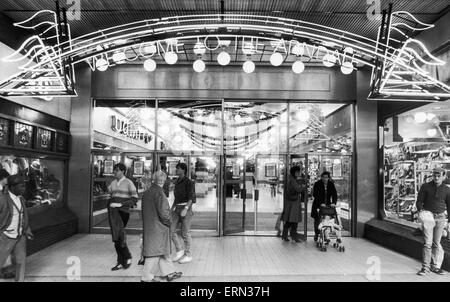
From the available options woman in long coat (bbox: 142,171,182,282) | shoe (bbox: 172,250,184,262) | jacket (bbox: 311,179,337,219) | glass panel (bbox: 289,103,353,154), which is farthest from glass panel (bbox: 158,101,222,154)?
woman in long coat (bbox: 142,171,182,282)

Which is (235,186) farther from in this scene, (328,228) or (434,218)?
(434,218)

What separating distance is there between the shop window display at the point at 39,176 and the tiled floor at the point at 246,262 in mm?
1068

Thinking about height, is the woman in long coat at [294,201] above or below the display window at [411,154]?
below

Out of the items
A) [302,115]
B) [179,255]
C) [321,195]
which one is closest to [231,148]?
[302,115]

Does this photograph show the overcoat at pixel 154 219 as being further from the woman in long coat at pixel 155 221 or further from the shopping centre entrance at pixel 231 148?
the shopping centre entrance at pixel 231 148

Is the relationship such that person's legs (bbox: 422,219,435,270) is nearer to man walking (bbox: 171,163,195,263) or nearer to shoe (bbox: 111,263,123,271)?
man walking (bbox: 171,163,195,263)

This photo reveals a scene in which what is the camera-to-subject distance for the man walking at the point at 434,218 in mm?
6125

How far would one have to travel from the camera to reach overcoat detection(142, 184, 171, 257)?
5.06 metres

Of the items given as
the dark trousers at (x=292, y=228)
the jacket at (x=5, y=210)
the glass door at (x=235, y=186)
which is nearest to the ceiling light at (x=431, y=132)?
the dark trousers at (x=292, y=228)

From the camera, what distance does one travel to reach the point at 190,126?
1003 cm
